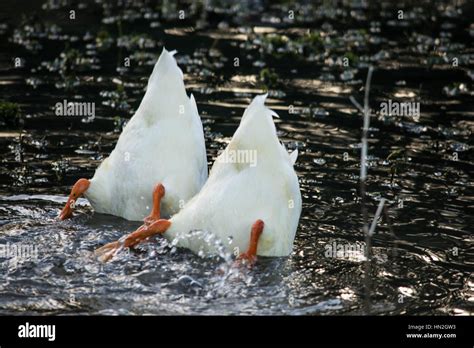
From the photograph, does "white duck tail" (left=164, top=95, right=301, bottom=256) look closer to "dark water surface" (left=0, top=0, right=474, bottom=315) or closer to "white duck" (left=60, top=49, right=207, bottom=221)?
"dark water surface" (left=0, top=0, right=474, bottom=315)

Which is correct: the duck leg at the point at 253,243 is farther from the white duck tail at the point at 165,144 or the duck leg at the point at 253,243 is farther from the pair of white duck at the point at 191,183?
the white duck tail at the point at 165,144

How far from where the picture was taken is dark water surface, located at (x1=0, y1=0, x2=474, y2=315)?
7.00m

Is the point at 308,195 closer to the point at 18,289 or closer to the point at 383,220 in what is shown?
the point at 383,220

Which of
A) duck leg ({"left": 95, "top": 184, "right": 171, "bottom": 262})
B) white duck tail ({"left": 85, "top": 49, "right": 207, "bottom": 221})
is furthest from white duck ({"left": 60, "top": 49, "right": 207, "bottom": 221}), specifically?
duck leg ({"left": 95, "top": 184, "right": 171, "bottom": 262})

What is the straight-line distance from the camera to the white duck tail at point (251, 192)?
7094mm

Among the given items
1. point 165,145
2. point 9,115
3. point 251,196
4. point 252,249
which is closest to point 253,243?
point 252,249

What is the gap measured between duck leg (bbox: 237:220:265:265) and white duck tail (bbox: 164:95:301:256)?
0.06m

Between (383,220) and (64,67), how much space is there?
6.34 m

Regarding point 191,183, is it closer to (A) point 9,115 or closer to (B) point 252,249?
(B) point 252,249

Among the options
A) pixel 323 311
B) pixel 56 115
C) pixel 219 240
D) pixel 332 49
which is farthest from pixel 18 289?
pixel 332 49

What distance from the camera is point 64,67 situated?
13.2 m

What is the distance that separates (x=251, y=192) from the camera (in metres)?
7.13

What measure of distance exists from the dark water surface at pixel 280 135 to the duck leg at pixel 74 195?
0.12m

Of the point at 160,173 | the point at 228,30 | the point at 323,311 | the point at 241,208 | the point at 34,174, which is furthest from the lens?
the point at 228,30
